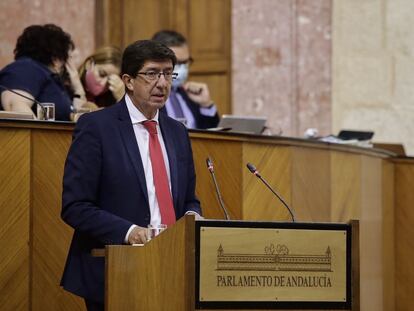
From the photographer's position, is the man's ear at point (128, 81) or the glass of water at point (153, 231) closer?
the glass of water at point (153, 231)

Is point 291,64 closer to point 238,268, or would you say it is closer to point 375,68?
point 375,68

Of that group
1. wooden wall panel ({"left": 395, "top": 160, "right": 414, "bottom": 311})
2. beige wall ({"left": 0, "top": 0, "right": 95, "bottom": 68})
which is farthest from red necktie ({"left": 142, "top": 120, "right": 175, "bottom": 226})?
beige wall ({"left": 0, "top": 0, "right": 95, "bottom": 68})

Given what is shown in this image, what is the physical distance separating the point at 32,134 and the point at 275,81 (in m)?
5.11

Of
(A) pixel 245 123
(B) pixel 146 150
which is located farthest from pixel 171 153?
(A) pixel 245 123

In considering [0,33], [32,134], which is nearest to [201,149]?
[32,134]

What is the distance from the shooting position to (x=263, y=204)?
6.83 meters

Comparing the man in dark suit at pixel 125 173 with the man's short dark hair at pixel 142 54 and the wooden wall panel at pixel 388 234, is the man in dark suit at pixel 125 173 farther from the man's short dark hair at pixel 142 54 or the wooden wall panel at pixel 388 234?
the wooden wall panel at pixel 388 234

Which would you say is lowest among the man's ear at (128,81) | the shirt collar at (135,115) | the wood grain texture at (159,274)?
the wood grain texture at (159,274)

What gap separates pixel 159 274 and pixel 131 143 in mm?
618

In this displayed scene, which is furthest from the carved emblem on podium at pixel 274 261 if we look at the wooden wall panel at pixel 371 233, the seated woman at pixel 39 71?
the wooden wall panel at pixel 371 233

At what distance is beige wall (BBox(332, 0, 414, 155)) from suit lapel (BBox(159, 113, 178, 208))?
5.91m

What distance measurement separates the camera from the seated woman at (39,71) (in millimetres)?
6973

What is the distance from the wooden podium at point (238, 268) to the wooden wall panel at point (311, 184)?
234cm

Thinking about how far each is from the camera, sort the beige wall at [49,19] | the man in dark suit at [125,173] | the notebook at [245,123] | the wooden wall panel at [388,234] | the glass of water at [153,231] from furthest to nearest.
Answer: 1. the beige wall at [49,19]
2. the wooden wall panel at [388,234]
3. the notebook at [245,123]
4. the man in dark suit at [125,173]
5. the glass of water at [153,231]
